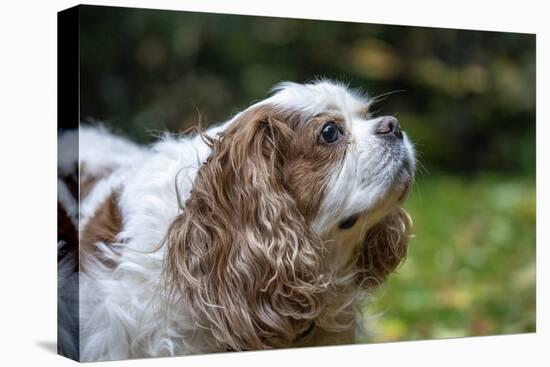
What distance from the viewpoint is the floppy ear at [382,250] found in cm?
536

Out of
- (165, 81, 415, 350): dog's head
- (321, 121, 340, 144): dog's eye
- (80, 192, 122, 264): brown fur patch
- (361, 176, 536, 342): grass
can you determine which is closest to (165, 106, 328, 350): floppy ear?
(165, 81, 415, 350): dog's head

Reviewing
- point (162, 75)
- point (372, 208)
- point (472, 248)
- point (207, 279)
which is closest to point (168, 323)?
point (207, 279)

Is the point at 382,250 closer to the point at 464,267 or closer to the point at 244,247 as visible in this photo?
the point at 244,247

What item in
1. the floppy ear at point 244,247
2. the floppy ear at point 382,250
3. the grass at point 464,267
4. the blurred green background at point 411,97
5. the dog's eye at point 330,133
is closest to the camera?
the floppy ear at point 244,247

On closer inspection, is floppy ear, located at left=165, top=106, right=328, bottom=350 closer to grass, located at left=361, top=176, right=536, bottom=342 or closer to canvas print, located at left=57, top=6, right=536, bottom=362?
canvas print, located at left=57, top=6, right=536, bottom=362

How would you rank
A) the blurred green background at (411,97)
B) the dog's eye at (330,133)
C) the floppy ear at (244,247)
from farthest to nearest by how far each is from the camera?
1. the blurred green background at (411,97)
2. the dog's eye at (330,133)
3. the floppy ear at (244,247)

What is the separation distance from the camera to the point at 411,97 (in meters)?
7.26

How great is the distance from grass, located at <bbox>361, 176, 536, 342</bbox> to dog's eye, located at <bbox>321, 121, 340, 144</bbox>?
1.04 m

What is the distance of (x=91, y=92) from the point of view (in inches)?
225

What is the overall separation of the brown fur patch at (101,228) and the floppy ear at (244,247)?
14.5 inches

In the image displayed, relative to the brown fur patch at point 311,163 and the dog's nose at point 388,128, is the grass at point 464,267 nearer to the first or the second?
the brown fur patch at point 311,163

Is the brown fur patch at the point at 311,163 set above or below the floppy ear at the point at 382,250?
above

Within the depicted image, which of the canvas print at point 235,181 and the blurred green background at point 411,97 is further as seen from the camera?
the blurred green background at point 411,97

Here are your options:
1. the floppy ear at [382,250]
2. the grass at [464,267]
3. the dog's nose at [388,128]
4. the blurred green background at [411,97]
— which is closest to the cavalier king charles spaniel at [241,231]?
the dog's nose at [388,128]
